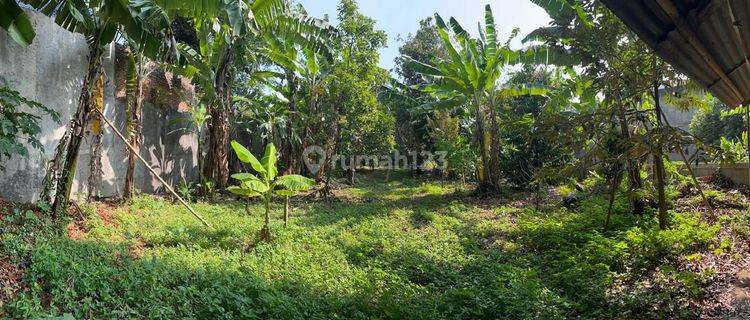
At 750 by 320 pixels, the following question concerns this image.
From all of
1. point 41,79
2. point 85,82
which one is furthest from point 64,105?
point 85,82

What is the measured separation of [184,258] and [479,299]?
308cm

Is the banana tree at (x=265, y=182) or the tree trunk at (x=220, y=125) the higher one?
the tree trunk at (x=220, y=125)

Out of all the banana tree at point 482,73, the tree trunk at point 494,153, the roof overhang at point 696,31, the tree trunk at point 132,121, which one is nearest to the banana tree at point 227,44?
the tree trunk at point 132,121

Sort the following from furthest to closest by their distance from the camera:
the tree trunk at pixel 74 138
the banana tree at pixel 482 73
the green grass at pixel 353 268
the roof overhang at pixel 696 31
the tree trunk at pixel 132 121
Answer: the banana tree at pixel 482 73
the tree trunk at pixel 132 121
the tree trunk at pixel 74 138
the green grass at pixel 353 268
the roof overhang at pixel 696 31

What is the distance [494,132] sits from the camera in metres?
11.9

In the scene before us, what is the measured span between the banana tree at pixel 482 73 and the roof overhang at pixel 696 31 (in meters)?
7.00

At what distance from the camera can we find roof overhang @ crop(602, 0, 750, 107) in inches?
84.1

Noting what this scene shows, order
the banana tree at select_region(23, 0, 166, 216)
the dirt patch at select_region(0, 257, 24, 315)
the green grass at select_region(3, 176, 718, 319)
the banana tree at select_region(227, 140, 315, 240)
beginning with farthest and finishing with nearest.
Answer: the banana tree at select_region(227, 140, 315, 240) → the banana tree at select_region(23, 0, 166, 216) → the green grass at select_region(3, 176, 718, 319) → the dirt patch at select_region(0, 257, 24, 315)

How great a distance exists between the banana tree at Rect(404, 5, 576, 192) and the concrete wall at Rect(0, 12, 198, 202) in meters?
6.51

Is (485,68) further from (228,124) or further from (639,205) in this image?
(228,124)

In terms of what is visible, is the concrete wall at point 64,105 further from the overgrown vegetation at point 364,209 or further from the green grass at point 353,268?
the green grass at point 353,268

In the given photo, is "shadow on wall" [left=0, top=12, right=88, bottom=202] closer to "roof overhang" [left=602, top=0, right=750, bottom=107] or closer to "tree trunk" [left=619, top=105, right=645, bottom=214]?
"roof overhang" [left=602, top=0, right=750, bottom=107]

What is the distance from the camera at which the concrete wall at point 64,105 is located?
5.39 m

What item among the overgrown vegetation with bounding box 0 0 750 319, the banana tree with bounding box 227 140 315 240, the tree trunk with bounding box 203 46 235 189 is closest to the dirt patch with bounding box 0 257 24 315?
the overgrown vegetation with bounding box 0 0 750 319
